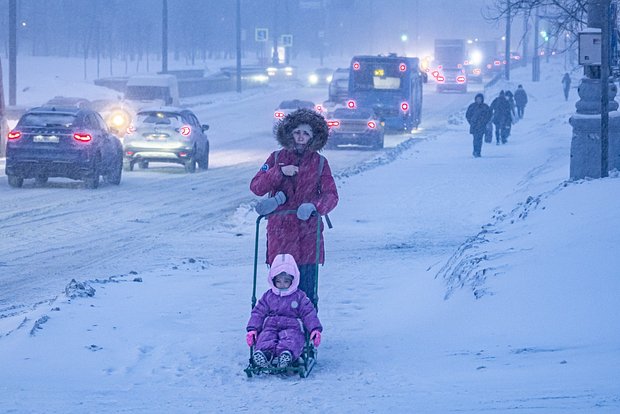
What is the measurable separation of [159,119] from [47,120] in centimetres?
509

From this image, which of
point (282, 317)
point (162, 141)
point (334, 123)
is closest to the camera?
point (282, 317)

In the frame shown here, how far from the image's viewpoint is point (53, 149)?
24.1 m

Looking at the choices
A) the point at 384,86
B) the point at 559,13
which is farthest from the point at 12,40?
the point at 559,13

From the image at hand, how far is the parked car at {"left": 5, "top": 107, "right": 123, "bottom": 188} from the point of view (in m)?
23.9

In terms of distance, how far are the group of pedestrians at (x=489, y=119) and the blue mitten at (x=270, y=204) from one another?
2410 centimetres

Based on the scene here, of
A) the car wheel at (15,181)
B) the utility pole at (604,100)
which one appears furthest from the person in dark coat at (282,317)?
the car wheel at (15,181)

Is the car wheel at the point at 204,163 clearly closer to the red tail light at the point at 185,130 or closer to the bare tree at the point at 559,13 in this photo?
the red tail light at the point at 185,130

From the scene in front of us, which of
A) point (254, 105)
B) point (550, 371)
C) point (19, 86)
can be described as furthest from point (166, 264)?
point (19, 86)

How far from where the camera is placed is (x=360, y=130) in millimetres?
39125

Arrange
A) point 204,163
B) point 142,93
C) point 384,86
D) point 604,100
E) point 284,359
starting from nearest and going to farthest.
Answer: point 284,359 → point 604,100 → point 204,163 → point 384,86 → point 142,93

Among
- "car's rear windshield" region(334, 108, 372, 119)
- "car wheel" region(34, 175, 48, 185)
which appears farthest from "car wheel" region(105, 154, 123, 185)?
"car's rear windshield" region(334, 108, 372, 119)

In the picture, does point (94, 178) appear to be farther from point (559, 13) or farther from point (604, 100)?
point (604, 100)

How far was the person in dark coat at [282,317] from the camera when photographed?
322 inches

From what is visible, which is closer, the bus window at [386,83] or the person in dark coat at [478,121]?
the person in dark coat at [478,121]
